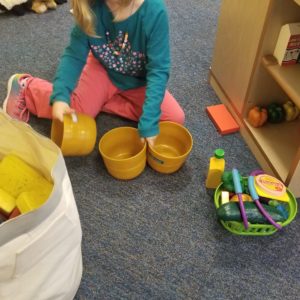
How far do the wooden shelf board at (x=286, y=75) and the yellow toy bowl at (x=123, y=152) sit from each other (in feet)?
1.31

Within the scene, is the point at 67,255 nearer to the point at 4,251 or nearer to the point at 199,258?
the point at 4,251

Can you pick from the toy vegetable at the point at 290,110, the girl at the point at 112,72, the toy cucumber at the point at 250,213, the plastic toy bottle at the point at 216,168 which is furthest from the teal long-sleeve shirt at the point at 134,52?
the toy vegetable at the point at 290,110

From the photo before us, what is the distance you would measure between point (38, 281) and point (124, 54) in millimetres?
678

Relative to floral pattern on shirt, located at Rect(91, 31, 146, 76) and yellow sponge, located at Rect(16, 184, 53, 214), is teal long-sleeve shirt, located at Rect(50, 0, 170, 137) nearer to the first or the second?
floral pattern on shirt, located at Rect(91, 31, 146, 76)

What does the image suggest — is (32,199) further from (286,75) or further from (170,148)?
(286,75)

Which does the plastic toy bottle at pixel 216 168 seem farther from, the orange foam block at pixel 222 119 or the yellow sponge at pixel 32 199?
the yellow sponge at pixel 32 199

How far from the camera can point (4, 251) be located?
55 centimetres

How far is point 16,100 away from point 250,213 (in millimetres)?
826

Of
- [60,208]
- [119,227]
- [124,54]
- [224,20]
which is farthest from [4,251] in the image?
[224,20]

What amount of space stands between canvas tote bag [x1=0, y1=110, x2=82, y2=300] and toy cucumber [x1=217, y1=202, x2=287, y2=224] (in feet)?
1.19

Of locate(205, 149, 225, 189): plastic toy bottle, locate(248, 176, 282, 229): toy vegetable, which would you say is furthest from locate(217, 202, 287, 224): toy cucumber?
locate(205, 149, 225, 189): plastic toy bottle

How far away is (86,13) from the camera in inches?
36.3

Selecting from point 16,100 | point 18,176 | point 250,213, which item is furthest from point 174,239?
point 16,100

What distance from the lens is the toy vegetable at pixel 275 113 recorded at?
115 centimetres
